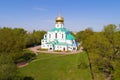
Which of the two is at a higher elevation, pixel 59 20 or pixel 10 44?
pixel 59 20

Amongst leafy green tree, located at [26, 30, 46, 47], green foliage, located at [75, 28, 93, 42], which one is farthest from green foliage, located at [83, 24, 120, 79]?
leafy green tree, located at [26, 30, 46, 47]

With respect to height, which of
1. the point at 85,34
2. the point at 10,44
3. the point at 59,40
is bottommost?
the point at 10,44

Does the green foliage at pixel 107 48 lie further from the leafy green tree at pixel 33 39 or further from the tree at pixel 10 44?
the leafy green tree at pixel 33 39

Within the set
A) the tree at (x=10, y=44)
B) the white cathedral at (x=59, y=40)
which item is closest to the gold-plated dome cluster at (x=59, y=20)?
the white cathedral at (x=59, y=40)

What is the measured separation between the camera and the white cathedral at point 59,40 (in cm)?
6103

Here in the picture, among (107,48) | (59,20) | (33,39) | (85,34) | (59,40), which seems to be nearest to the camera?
(107,48)

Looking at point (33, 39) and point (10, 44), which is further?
point (33, 39)

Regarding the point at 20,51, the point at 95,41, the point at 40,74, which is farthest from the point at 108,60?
the point at 20,51

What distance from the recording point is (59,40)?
63906mm

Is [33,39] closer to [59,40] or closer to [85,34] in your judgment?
[59,40]

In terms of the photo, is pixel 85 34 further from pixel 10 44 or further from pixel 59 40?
pixel 10 44

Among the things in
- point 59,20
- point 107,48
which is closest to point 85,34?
point 59,20

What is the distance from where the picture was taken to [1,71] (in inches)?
762

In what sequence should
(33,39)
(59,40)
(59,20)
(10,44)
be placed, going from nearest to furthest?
(10,44) → (59,40) → (59,20) → (33,39)
